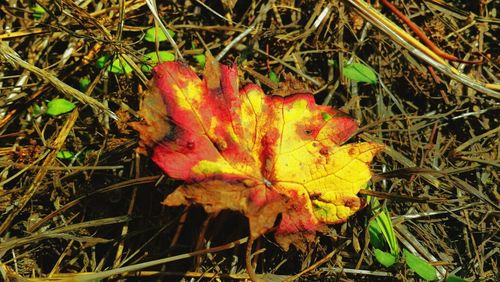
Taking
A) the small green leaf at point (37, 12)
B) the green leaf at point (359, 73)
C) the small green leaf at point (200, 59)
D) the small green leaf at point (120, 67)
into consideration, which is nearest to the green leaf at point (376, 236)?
the green leaf at point (359, 73)

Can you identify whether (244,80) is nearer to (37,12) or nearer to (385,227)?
(385,227)

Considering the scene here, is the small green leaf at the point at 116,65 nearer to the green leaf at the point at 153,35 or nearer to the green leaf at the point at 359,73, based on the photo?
the green leaf at the point at 153,35

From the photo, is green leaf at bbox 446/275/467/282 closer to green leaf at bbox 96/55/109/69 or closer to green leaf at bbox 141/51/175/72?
green leaf at bbox 141/51/175/72

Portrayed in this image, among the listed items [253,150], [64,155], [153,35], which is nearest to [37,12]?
[153,35]

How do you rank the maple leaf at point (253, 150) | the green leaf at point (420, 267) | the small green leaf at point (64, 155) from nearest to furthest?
the maple leaf at point (253, 150) → the green leaf at point (420, 267) → the small green leaf at point (64, 155)

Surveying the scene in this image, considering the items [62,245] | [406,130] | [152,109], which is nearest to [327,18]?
[406,130]

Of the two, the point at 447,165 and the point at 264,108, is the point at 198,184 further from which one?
the point at 447,165
